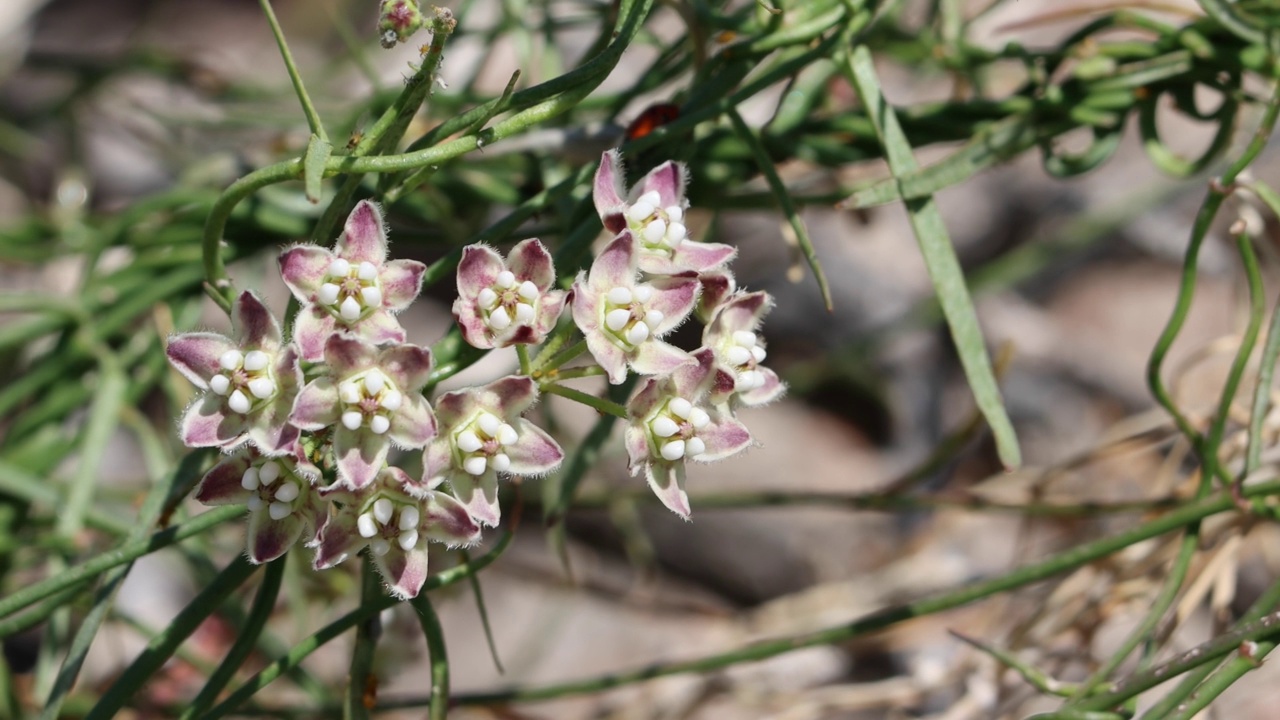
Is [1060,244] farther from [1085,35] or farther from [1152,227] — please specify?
[1085,35]

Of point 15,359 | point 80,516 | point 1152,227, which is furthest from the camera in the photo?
point 1152,227

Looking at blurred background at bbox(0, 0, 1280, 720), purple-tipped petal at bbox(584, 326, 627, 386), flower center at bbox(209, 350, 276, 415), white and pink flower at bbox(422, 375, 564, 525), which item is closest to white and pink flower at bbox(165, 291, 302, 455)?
flower center at bbox(209, 350, 276, 415)

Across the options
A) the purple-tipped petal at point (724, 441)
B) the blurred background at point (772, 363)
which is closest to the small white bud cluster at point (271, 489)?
the purple-tipped petal at point (724, 441)

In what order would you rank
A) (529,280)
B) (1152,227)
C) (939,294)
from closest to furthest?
(529,280) → (939,294) → (1152,227)

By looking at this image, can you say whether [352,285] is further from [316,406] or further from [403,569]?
[403,569]

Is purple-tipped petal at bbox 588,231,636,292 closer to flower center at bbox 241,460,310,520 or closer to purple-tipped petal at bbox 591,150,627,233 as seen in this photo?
purple-tipped petal at bbox 591,150,627,233

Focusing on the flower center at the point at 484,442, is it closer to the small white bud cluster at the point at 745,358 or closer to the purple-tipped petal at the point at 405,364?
the purple-tipped petal at the point at 405,364

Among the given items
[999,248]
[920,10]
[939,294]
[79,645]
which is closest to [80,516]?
[79,645]
